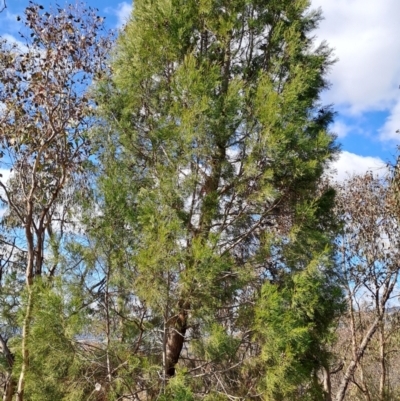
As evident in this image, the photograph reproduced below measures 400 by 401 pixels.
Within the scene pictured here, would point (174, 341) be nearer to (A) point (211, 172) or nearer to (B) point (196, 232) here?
(B) point (196, 232)

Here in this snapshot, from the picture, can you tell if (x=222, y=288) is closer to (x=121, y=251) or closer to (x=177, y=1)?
(x=121, y=251)

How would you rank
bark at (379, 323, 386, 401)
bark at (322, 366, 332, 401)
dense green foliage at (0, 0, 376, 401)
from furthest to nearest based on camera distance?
bark at (379, 323, 386, 401) → bark at (322, 366, 332, 401) → dense green foliage at (0, 0, 376, 401)

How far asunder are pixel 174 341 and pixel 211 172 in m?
1.76

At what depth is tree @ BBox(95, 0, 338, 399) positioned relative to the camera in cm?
416

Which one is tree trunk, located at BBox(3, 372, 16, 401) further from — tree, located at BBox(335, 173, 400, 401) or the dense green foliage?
tree, located at BBox(335, 173, 400, 401)

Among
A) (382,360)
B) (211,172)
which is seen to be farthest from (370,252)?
(211,172)

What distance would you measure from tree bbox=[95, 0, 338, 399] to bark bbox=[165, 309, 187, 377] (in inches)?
0.6

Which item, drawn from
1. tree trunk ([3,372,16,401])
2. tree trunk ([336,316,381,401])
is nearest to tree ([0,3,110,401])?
tree trunk ([3,372,16,401])

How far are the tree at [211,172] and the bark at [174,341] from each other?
0.01m

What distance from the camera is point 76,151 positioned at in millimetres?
6273

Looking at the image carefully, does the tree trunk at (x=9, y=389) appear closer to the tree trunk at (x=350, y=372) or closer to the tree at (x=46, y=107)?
the tree at (x=46, y=107)

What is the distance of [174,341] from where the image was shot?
15.4 ft

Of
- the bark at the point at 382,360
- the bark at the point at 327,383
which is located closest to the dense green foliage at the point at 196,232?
the bark at the point at 327,383

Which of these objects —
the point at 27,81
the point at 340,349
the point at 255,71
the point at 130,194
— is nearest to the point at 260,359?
the point at 130,194
